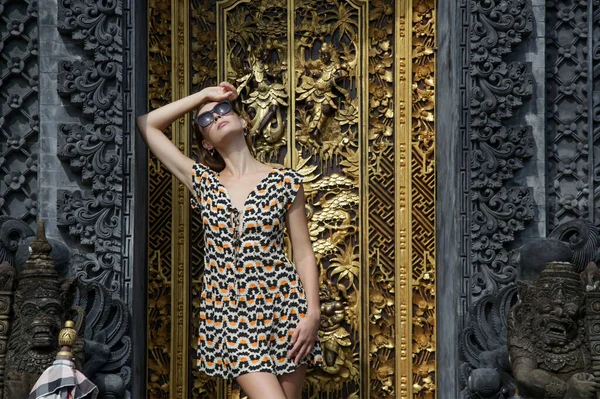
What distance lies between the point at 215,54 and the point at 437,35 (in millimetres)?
1785

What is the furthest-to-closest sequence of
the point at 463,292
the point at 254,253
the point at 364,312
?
the point at 364,312, the point at 463,292, the point at 254,253

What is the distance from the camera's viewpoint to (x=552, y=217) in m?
12.2

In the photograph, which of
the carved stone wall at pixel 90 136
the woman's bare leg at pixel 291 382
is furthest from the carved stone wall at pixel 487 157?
the carved stone wall at pixel 90 136

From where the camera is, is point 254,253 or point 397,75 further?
point 397,75

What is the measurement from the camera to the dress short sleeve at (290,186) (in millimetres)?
10852

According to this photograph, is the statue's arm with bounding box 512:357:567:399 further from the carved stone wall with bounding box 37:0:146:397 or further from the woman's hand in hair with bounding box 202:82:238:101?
the carved stone wall with bounding box 37:0:146:397

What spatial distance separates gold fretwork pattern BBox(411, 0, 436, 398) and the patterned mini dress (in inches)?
77.1

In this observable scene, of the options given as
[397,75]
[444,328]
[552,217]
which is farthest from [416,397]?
[397,75]

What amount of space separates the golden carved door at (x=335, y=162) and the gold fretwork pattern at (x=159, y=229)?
1 centimetres

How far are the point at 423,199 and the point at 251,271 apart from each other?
7.99ft

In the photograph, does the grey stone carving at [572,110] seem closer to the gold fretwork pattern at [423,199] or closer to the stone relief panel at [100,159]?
the gold fretwork pattern at [423,199]

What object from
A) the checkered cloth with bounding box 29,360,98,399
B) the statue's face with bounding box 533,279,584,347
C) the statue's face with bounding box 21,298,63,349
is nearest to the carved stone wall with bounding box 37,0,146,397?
the statue's face with bounding box 21,298,63,349

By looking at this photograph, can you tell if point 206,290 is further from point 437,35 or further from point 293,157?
point 437,35

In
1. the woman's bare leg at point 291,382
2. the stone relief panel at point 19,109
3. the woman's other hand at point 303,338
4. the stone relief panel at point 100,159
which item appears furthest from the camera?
the stone relief panel at point 19,109
